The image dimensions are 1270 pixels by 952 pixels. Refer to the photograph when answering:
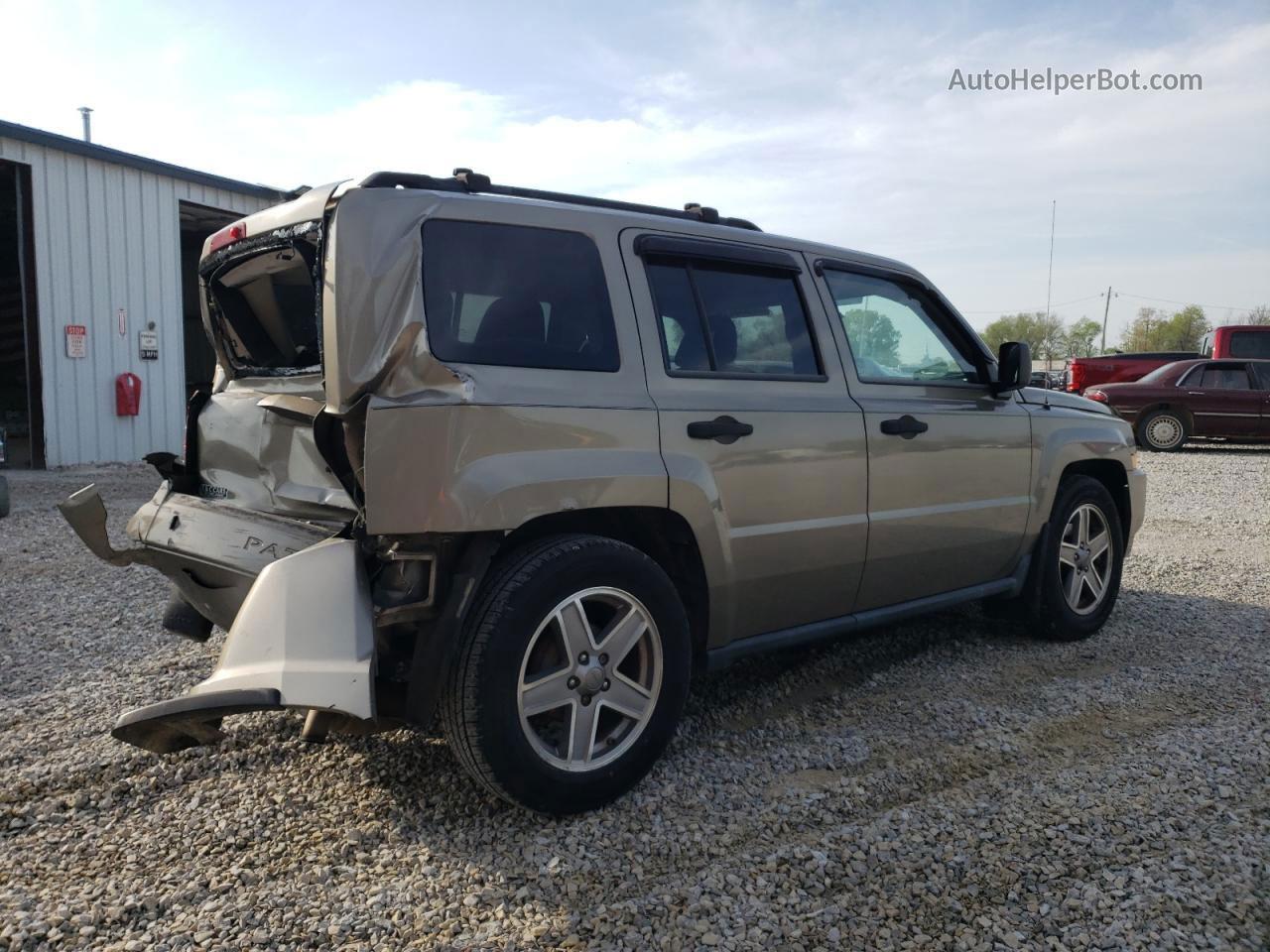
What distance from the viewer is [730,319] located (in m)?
3.53

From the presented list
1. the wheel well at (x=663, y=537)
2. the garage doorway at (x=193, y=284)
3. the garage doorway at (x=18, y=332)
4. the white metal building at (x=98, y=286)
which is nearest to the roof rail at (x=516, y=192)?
the wheel well at (x=663, y=537)

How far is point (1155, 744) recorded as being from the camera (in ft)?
11.3

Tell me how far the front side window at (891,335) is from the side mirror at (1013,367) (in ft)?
0.38

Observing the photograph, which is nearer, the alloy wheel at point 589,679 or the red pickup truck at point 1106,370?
the alloy wheel at point 589,679

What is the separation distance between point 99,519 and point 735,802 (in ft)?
8.35

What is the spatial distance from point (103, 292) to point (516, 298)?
11.3 metres

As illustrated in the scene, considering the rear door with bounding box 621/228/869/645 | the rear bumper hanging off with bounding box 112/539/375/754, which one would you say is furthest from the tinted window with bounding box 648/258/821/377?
the rear bumper hanging off with bounding box 112/539/375/754

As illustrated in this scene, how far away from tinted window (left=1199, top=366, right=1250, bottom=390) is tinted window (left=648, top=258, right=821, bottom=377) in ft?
48.0

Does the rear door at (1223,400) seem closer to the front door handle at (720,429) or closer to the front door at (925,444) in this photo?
the front door at (925,444)

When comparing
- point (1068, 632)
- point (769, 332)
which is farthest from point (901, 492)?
point (1068, 632)

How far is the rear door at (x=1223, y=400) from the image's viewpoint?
1545 cm

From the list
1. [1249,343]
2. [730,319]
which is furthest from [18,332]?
[1249,343]

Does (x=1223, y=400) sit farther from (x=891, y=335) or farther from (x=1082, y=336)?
(x=1082, y=336)

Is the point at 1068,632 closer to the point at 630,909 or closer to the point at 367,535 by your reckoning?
the point at 630,909
